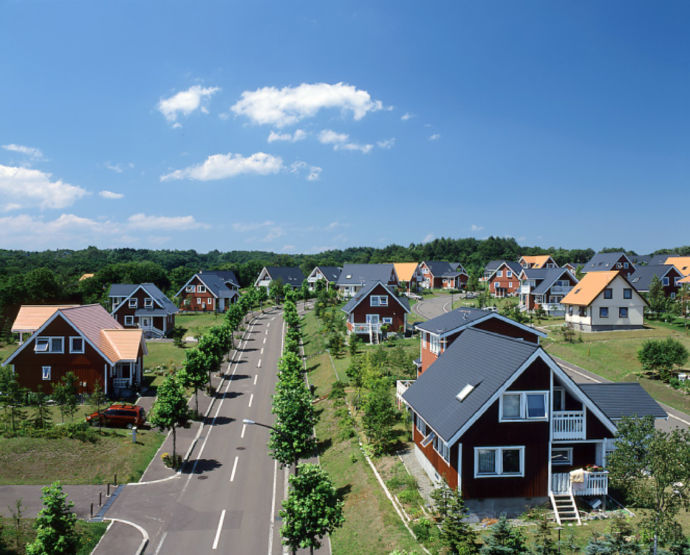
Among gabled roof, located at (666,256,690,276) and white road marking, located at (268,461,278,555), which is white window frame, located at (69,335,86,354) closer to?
white road marking, located at (268,461,278,555)

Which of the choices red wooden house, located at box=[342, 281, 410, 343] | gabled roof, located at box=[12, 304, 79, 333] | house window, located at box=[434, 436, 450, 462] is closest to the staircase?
house window, located at box=[434, 436, 450, 462]

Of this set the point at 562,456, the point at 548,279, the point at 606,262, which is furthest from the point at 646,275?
the point at 562,456

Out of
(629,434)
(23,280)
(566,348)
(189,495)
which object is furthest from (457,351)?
(23,280)

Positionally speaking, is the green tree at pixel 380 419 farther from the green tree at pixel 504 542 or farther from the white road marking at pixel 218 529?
the green tree at pixel 504 542

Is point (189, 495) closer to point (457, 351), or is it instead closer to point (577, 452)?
point (457, 351)

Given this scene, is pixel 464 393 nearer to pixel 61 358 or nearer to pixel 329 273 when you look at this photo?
pixel 61 358

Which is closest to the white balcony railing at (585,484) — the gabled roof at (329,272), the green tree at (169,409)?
the green tree at (169,409)
